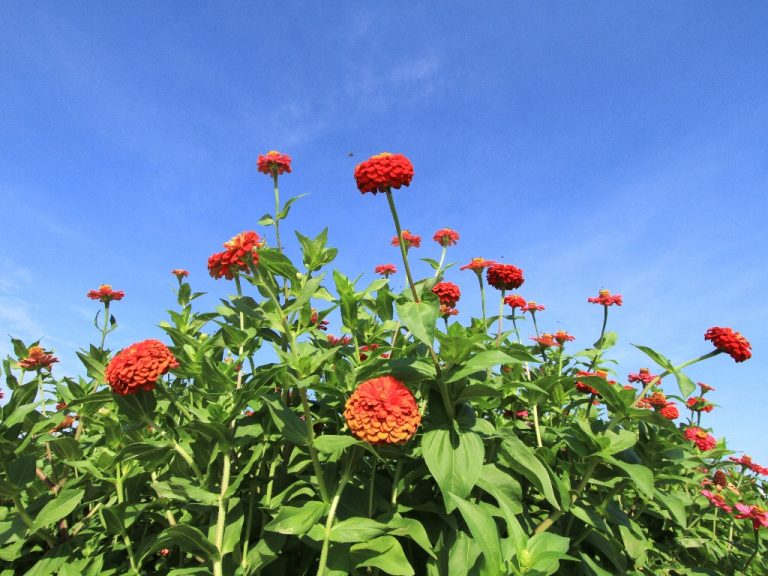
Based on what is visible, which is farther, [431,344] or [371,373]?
[371,373]

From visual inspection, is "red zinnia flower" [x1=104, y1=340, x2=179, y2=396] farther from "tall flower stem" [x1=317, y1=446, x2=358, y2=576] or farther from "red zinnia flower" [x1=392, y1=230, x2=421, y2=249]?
"red zinnia flower" [x1=392, y1=230, x2=421, y2=249]

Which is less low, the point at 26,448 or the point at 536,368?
the point at 536,368

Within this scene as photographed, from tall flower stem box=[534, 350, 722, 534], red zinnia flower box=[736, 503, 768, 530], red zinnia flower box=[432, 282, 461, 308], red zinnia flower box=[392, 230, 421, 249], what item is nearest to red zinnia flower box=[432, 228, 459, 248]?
red zinnia flower box=[392, 230, 421, 249]

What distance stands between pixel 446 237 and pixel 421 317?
106 inches

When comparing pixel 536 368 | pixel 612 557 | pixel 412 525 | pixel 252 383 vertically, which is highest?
pixel 536 368

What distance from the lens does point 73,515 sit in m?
3.50

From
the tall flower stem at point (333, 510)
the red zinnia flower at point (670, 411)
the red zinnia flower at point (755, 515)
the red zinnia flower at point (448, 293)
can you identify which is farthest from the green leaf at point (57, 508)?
the red zinnia flower at point (755, 515)

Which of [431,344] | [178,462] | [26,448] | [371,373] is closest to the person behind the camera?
[431,344]

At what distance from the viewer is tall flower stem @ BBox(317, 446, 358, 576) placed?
6.74 ft

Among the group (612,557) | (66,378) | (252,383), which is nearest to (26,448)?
(66,378)

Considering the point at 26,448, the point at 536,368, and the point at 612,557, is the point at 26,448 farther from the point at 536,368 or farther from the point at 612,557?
the point at 536,368

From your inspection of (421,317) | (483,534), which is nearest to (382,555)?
(483,534)

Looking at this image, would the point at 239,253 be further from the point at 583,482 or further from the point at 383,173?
the point at 583,482

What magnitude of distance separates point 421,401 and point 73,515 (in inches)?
108
